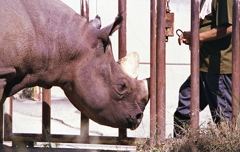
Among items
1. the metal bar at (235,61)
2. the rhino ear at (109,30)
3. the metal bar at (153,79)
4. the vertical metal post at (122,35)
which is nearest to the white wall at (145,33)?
the vertical metal post at (122,35)

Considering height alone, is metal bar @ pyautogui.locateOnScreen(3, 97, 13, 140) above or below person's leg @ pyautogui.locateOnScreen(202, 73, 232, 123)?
below

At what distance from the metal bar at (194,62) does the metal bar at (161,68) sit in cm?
29

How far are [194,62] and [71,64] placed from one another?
986 millimetres

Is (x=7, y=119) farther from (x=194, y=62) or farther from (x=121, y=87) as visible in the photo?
(x=194, y=62)

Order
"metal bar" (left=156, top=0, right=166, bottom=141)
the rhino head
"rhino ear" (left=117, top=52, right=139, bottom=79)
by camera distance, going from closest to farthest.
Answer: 1. the rhino head
2. "metal bar" (left=156, top=0, right=166, bottom=141)
3. "rhino ear" (left=117, top=52, right=139, bottom=79)

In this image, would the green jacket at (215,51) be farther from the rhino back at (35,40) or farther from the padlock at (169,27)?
the rhino back at (35,40)

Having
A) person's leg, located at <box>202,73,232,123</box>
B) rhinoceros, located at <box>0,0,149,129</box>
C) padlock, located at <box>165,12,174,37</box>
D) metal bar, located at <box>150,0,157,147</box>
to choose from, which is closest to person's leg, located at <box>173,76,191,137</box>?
person's leg, located at <box>202,73,232,123</box>

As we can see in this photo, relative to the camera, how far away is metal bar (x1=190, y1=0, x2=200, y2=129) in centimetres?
414

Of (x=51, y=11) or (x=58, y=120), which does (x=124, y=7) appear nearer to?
(x=51, y=11)

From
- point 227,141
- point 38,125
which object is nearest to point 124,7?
point 227,141

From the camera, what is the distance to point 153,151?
430 centimetres

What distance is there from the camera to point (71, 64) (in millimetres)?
4227

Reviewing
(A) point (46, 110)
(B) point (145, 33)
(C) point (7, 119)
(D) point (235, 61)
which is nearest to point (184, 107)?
(D) point (235, 61)

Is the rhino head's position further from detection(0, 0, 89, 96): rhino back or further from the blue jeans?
the blue jeans
